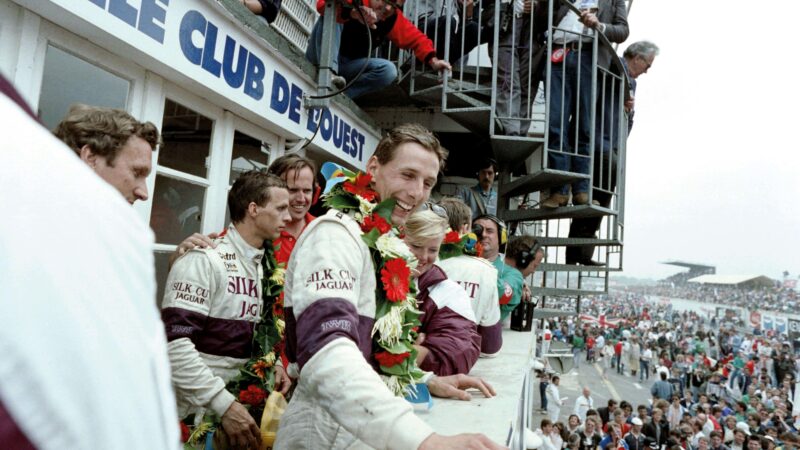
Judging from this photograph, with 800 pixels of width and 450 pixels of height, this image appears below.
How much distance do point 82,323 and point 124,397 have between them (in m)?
0.06

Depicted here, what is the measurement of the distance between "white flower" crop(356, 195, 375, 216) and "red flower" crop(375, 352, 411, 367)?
42cm

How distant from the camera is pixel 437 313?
85.4 inches

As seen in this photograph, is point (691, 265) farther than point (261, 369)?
Yes

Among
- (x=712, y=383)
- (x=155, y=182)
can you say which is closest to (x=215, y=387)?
(x=155, y=182)

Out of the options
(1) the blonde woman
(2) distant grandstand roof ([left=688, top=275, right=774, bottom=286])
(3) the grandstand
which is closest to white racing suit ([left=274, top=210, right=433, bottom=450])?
(1) the blonde woman

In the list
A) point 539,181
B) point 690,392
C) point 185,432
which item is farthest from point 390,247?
point 690,392

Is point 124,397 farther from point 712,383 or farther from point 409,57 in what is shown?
point 712,383

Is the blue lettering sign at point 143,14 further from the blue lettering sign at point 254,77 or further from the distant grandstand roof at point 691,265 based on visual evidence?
the distant grandstand roof at point 691,265

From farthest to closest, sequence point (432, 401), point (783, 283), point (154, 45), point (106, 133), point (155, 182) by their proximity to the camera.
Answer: point (783, 283) < point (155, 182) < point (154, 45) < point (432, 401) < point (106, 133)

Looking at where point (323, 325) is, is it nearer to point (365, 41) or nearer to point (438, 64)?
point (365, 41)

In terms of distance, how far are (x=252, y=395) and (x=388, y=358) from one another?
92 cm

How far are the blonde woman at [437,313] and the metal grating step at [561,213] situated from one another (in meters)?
3.66

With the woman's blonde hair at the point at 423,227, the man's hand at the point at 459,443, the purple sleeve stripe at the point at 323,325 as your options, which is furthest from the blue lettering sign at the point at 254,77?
the man's hand at the point at 459,443

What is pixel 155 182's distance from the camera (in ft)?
8.98
